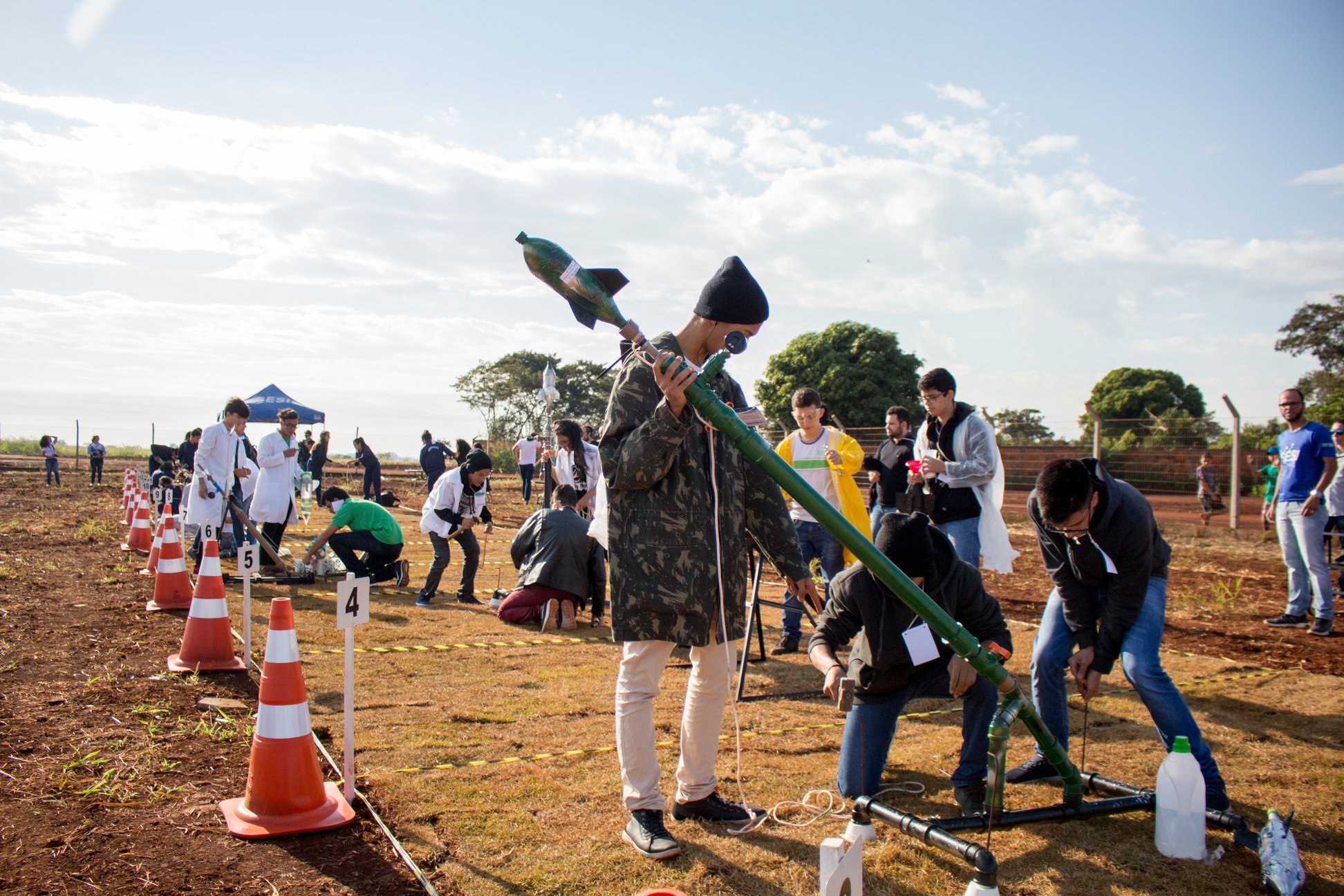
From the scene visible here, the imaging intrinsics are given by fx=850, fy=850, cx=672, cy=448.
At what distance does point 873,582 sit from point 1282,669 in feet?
14.1

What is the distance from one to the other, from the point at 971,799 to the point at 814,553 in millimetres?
3235

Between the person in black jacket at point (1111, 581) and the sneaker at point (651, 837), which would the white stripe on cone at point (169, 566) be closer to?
the sneaker at point (651, 837)

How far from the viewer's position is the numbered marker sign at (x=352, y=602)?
3348 mm

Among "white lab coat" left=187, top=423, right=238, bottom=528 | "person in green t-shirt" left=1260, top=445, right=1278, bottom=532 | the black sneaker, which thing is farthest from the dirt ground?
"person in green t-shirt" left=1260, top=445, right=1278, bottom=532

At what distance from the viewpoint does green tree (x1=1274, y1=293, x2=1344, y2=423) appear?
32.6 m

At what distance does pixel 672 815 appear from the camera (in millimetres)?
3387

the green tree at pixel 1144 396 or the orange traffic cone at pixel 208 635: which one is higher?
the green tree at pixel 1144 396

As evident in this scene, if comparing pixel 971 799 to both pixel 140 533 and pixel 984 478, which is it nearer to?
pixel 984 478

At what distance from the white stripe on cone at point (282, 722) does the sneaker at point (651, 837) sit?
1275 mm

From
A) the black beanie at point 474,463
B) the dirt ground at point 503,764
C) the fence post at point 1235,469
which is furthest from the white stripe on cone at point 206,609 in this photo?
the fence post at point 1235,469

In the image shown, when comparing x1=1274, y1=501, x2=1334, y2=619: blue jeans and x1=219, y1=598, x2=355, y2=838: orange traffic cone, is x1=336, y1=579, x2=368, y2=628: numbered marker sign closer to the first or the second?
x1=219, y1=598, x2=355, y2=838: orange traffic cone

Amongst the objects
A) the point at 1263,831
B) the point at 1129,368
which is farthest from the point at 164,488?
the point at 1129,368

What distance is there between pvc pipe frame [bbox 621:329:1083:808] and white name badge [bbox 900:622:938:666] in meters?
0.50

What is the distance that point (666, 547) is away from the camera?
9.85 ft
